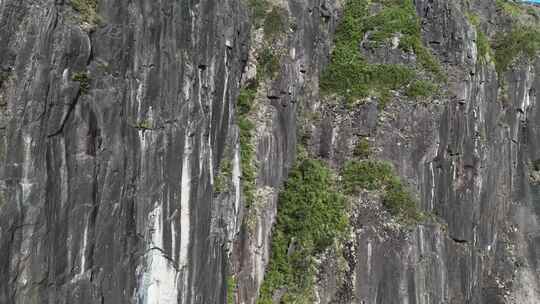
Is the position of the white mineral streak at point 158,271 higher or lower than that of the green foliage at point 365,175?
lower

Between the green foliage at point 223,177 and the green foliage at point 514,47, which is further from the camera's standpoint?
the green foliage at point 514,47

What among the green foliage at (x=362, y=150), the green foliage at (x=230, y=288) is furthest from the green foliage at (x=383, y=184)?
the green foliage at (x=230, y=288)

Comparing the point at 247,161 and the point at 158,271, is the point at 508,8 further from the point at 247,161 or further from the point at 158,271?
the point at 158,271

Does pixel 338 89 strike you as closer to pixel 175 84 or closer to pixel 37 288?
pixel 175 84

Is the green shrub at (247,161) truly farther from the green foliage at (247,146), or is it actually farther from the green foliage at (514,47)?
the green foliage at (514,47)

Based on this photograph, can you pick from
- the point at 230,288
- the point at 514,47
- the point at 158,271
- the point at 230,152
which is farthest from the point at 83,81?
the point at 514,47

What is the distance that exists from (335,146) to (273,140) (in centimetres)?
553

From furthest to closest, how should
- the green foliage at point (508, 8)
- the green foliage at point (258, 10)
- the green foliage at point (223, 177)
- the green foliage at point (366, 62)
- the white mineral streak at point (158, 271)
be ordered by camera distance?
1. the green foliage at point (508, 8)
2. the green foliage at point (366, 62)
3. the green foliage at point (258, 10)
4. the green foliage at point (223, 177)
5. the white mineral streak at point (158, 271)

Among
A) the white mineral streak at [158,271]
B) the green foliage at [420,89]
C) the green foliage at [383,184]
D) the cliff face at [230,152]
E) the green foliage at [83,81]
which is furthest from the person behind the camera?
the green foliage at [420,89]

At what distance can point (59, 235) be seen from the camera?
35.1ft

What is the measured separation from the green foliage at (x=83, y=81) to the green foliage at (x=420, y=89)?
20.0 m

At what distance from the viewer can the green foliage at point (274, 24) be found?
23.2 metres

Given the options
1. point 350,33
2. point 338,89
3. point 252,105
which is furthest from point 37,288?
point 350,33

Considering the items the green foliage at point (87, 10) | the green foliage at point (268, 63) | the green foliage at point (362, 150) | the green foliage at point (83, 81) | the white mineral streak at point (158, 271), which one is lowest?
the white mineral streak at point (158, 271)
